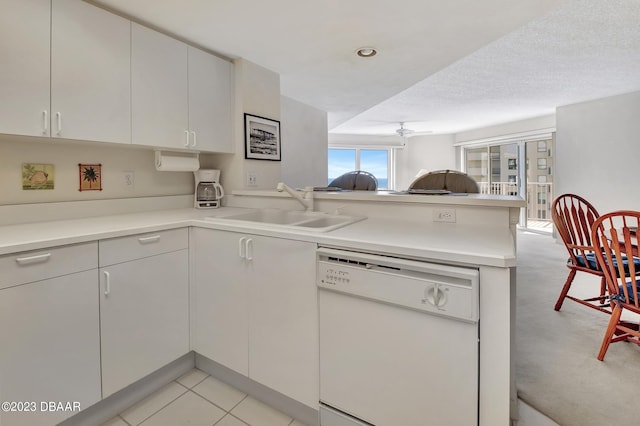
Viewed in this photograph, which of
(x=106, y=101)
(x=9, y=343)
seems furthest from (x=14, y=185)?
(x=9, y=343)

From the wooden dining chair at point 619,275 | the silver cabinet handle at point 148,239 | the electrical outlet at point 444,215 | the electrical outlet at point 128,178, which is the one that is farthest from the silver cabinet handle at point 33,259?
the wooden dining chair at point 619,275

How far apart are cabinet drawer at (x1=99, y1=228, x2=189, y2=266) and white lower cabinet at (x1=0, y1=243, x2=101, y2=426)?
0.18 ft

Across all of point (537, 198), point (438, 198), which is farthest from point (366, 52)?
point (537, 198)

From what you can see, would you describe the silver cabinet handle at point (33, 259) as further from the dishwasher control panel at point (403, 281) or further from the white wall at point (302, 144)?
the white wall at point (302, 144)

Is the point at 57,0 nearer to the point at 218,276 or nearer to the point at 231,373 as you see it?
the point at 218,276

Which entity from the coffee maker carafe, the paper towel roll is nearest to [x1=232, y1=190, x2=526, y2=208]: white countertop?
the coffee maker carafe

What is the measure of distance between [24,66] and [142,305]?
4.03 feet

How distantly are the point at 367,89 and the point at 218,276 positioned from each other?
2589mm

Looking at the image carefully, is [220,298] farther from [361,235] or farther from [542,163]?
[542,163]

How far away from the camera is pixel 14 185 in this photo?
1.67 meters

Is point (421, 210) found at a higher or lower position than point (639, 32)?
lower

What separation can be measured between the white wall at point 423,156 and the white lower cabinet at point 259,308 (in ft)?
24.9

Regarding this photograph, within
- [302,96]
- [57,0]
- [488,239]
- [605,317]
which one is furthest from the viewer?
[302,96]

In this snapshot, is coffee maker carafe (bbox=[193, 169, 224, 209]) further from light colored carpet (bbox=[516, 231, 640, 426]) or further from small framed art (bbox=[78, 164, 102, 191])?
light colored carpet (bbox=[516, 231, 640, 426])
